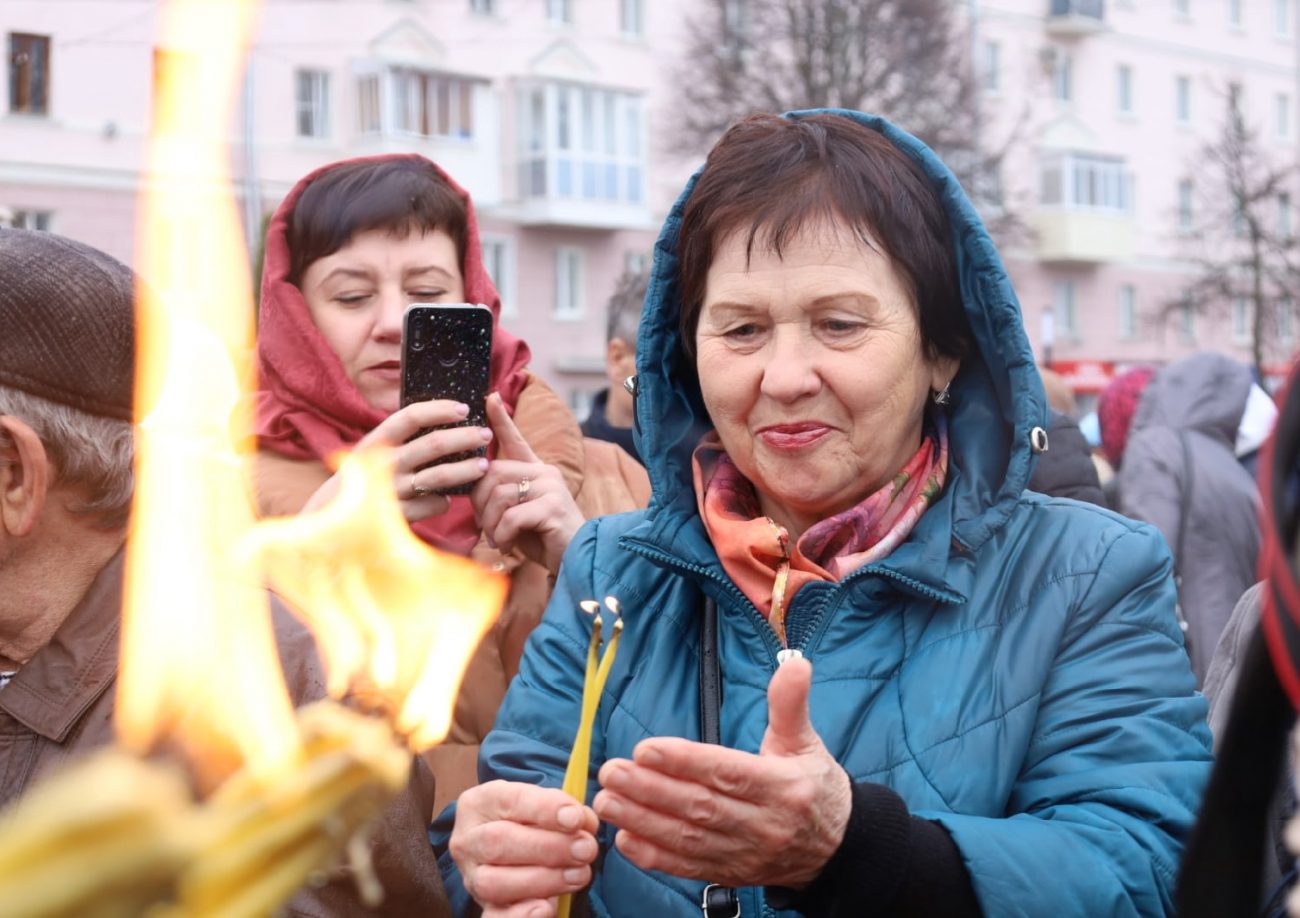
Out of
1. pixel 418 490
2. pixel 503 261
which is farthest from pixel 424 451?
pixel 503 261

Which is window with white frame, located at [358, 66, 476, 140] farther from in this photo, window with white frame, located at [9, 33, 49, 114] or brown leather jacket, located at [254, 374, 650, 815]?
brown leather jacket, located at [254, 374, 650, 815]

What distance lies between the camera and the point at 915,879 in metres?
1.89

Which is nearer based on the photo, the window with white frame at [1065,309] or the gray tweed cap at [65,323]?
the gray tweed cap at [65,323]

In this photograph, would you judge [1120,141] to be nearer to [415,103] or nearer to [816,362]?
[415,103]

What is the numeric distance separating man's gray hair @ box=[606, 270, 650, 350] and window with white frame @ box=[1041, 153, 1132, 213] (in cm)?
3722

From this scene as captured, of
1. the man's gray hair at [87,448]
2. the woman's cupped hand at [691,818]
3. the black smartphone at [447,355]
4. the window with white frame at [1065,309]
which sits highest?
the window with white frame at [1065,309]

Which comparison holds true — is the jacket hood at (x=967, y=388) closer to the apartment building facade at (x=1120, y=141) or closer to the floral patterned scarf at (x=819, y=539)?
the floral patterned scarf at (x=819, y=539)

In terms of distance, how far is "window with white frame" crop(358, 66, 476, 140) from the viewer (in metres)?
29.4

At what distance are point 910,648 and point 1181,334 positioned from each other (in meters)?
44.7

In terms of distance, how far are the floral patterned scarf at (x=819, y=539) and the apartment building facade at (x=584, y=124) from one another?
1240cm

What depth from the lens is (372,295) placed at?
130 inches

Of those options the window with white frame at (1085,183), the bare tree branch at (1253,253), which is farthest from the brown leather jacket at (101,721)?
the window with white frame at (1085,183)

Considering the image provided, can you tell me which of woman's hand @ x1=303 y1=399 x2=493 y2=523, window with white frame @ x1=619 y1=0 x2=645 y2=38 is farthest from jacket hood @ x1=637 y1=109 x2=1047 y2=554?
window with white frame @ x1=619 y1=0 x2=645 y2=38

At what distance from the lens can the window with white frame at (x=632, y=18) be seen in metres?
34.5
